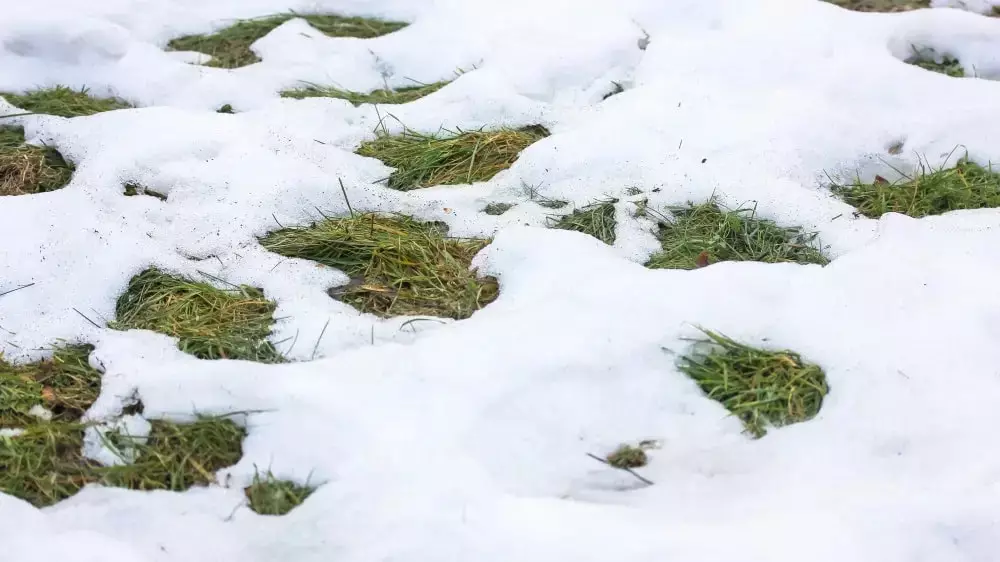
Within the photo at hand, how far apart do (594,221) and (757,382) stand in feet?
2.58

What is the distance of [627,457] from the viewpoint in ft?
5.60

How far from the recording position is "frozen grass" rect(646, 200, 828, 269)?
7.32 feet

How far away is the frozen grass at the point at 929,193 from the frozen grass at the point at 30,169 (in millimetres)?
2733

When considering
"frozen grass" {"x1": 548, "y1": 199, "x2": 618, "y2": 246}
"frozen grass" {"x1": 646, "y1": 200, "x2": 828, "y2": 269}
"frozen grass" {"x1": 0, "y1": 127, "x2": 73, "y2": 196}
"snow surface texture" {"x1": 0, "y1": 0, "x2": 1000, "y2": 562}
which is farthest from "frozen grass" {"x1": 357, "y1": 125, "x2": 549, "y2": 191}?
"frozen grass" {"x1": 0, "y1": 127, "x2": 73, "y2": 196}

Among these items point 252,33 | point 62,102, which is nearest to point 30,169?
point 62,102

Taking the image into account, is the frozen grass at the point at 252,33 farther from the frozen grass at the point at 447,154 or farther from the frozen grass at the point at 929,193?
the frozen grass at the point at 929,193

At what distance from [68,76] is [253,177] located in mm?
1286

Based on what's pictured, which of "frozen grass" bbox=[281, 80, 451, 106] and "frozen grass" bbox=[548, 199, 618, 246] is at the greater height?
"frozen grass" bbox=[281, 80, 451, 106]

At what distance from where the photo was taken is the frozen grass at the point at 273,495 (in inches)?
64.5

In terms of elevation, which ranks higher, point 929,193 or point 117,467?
point 929,193

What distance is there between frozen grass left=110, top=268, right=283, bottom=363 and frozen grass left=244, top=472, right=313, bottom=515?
361 millimetres

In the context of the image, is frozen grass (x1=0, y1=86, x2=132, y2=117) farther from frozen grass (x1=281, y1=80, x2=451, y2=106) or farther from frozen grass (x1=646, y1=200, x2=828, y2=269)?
frozen grass (x1=646, y1=200, x2=828, y2=269)

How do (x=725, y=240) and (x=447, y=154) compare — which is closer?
(x=725, y=240)

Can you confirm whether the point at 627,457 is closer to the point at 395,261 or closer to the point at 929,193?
the point at 395,261
